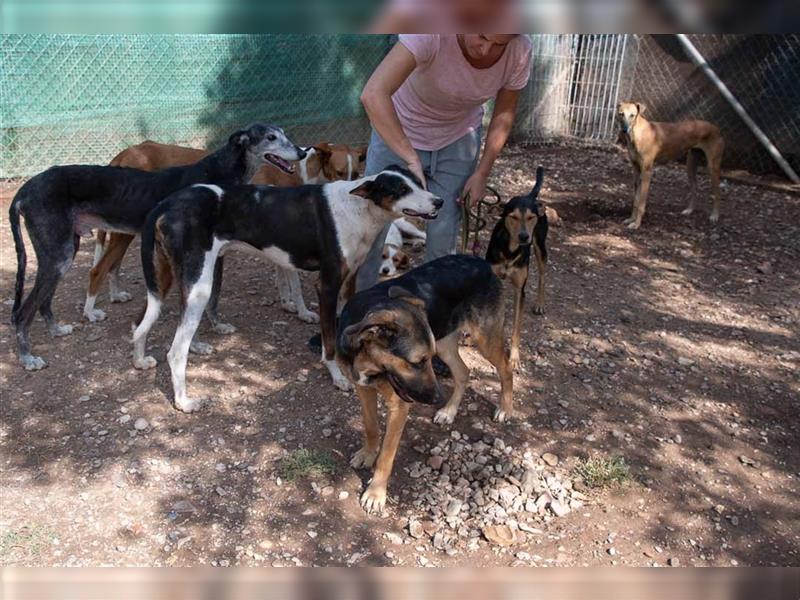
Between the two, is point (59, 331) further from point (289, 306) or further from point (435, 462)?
point (435, 462)

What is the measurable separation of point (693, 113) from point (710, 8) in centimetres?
1112

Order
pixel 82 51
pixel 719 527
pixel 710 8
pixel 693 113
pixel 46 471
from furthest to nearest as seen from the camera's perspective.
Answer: pixel 693 113, pixel 82 51, pixel 46 471, pixel 719 527, pixel 710 8

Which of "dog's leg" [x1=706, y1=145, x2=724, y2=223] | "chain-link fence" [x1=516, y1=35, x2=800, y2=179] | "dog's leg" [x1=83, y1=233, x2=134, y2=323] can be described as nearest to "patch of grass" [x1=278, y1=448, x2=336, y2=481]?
"dog's leg" [x1=83, y1=233, x2=134, y2=323]

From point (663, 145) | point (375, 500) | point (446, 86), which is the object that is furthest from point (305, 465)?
point (663, 145)

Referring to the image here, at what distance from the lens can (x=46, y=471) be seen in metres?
3.56

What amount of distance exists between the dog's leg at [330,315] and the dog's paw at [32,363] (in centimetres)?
192

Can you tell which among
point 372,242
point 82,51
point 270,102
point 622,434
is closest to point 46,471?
point 372,242

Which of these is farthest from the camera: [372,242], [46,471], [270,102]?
[270,102]

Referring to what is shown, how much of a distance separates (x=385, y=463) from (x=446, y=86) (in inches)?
80.8

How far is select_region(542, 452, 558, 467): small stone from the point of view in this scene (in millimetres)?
3666

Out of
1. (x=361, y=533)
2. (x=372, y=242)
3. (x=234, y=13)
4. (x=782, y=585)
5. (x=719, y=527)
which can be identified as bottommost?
(x=361, y=533)

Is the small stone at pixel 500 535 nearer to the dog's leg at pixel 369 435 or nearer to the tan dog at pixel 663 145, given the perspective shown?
the dog's leg at pixel 369 435

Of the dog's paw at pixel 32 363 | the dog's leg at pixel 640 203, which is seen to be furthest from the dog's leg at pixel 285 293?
the dog's leg at pixel 640 203

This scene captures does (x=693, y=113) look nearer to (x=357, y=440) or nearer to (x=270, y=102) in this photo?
(x=270, y=102)
